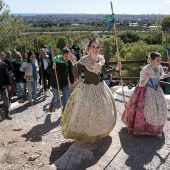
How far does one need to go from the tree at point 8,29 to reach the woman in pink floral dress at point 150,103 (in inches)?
1155

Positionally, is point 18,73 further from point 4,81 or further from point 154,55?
point 154,55

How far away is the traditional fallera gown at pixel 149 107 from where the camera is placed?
212 inches

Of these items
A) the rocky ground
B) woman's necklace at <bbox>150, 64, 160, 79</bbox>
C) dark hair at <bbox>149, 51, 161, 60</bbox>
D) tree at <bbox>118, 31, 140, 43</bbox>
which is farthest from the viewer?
tree at <bbox>118, 31, 140, 43</bbox>

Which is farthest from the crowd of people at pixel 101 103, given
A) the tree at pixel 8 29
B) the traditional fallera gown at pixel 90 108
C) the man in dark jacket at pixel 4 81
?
the tree at pixel 8 29

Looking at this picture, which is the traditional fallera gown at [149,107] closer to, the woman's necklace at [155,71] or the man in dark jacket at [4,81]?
the woman's necklace at [155,71]

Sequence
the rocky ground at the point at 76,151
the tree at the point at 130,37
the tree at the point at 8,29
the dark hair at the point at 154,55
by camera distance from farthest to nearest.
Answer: the tree at the point at 130,37
the tree at the point at 8,29
the dark hair at the point at 154,55
the rocky ground at the point at 76,151

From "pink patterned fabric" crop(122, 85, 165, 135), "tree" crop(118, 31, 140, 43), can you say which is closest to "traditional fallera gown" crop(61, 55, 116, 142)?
"pink patterned fabric" crop(122, 85, 165, 135)

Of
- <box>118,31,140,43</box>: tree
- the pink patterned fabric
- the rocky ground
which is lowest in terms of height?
<box>118,31,140,43</box>: tree

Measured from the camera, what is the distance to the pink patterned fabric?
17.9 ft

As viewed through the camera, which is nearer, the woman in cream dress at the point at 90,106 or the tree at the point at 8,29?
the woman in cream dress at the point at 90,106

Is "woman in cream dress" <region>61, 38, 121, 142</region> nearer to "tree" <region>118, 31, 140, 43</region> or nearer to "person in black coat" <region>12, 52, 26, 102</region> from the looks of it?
"person in black coat" <region>12, 52, 26, 102</region>

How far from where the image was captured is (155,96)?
540 cm

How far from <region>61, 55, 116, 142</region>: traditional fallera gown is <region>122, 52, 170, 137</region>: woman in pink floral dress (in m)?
0.62

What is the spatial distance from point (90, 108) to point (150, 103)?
1.21 meters
